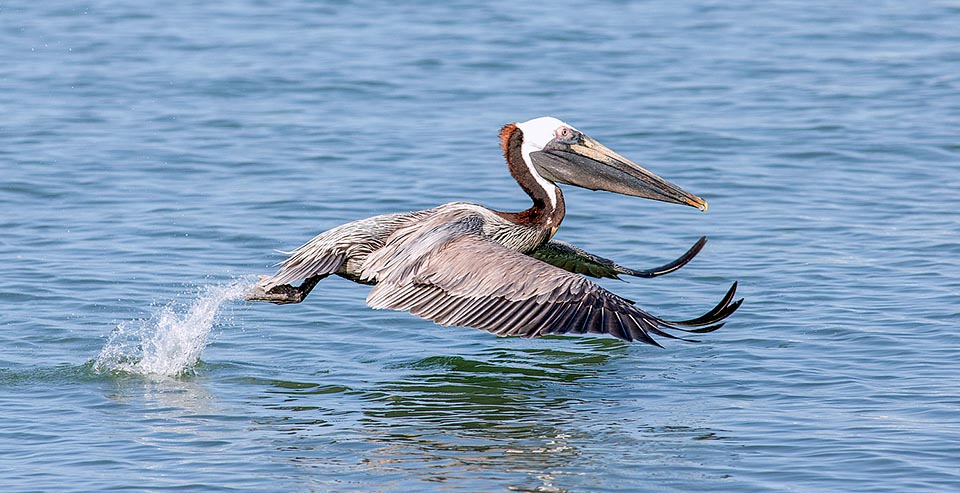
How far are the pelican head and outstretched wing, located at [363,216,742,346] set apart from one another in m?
0.87

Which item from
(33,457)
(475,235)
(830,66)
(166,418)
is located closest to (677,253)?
(475,235)

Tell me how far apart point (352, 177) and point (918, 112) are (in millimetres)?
6054

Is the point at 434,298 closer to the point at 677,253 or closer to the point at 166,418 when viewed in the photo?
the point at 166,418

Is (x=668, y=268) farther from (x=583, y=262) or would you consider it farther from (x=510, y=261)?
(x=510, y=261)

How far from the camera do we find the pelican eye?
343 inches

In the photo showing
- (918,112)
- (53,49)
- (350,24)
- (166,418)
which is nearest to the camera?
(166,418)

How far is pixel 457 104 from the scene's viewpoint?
50.4 ft

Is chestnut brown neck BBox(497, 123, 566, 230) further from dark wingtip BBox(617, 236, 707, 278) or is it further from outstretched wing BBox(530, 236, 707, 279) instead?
dark wingtip BBox(617, 236, 707, 278)

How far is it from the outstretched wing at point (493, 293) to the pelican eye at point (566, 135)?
3.30ft

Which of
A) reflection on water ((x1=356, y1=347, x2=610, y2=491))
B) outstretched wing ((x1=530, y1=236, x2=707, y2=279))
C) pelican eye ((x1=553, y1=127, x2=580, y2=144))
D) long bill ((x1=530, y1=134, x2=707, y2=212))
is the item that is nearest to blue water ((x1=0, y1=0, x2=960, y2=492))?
reflection on water ((x1=356, y1=347, x2=610, y2=491))

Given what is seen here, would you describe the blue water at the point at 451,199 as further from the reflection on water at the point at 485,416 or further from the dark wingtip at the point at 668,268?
the dark wingtip at the point at 668,268

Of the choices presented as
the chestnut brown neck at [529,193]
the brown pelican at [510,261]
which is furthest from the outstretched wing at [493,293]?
the chestnut brown neck at [529,193]

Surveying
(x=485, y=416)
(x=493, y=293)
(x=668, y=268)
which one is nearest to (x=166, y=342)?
(x=485, y=416)

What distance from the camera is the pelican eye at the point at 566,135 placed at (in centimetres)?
872
